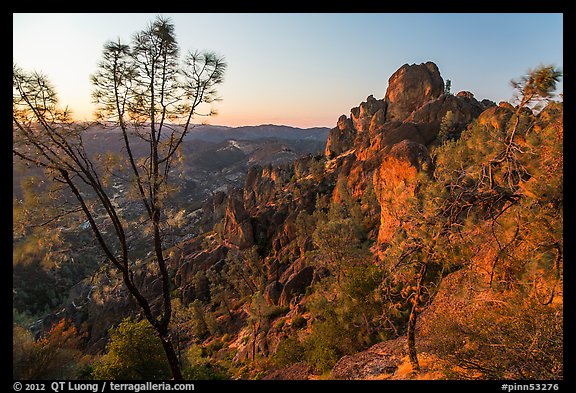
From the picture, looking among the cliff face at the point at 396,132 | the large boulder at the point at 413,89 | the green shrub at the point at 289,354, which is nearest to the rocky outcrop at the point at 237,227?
the cliff face at the point at 396,132

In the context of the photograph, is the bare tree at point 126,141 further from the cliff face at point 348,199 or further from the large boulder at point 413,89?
the large boulder at point 413,89

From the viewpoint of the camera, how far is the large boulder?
73188 mm

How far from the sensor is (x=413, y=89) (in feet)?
244

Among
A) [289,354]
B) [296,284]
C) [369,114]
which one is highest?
[369,114]

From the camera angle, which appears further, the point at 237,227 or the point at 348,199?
the point at 237,227

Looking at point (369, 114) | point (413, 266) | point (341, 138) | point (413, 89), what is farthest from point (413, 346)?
point (341, 138)

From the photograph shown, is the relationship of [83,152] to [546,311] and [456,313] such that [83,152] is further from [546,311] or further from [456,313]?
[546,311]

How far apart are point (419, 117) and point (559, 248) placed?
61525 mm

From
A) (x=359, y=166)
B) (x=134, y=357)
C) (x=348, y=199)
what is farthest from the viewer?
(x=359, y=166)

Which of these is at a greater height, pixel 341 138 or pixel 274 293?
pixel 341 138

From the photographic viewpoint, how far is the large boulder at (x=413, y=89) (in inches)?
2881

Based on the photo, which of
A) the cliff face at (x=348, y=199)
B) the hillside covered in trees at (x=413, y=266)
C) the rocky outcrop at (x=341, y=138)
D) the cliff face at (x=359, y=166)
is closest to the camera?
the hillside covered in trees at (x=413, y=266)

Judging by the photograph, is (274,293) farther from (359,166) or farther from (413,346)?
(413,346)
